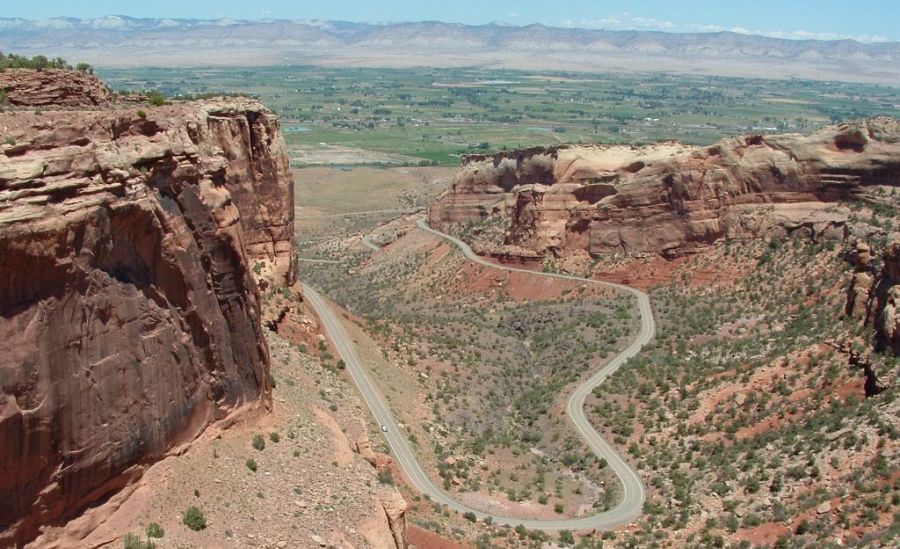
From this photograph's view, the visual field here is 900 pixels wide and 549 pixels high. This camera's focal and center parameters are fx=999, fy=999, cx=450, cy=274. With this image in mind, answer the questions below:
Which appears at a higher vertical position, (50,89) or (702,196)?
(50,89)

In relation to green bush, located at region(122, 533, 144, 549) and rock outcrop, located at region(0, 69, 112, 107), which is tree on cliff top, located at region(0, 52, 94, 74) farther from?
green bush, located at region(122, 533, 144, 549)

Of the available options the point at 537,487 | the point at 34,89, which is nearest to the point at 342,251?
the point at 537,487

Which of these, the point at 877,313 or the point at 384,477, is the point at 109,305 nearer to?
the point at 384,477

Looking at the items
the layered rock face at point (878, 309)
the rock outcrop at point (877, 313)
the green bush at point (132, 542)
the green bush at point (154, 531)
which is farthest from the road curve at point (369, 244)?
the green bush at point (132, 542)

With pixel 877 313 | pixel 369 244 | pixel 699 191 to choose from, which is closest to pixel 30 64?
pixel 877 313

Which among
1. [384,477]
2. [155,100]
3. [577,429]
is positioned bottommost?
[577,429]
